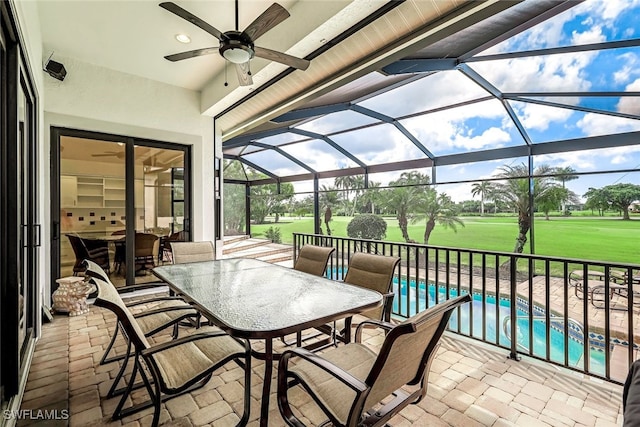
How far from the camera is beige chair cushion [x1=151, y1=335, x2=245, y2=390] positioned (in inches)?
63.6

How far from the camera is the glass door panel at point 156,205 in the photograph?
475 centimetres

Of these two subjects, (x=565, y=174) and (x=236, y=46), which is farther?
(x=565, y=174)

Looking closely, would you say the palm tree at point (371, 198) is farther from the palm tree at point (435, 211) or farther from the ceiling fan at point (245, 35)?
the ceiling fan at point (245, 35)

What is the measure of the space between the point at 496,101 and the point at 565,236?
3.01 meters

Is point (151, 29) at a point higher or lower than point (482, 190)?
higher

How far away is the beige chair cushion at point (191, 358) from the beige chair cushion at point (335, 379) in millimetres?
494

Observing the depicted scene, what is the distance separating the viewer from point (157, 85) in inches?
185

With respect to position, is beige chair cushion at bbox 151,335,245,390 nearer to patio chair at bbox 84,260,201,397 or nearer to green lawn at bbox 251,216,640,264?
patio chair at bbox 84,260,201,397

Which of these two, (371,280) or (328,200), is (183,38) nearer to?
(371,280)

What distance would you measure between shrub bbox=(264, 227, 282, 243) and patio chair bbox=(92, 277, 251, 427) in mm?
7880

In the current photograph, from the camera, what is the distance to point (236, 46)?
7.80ft

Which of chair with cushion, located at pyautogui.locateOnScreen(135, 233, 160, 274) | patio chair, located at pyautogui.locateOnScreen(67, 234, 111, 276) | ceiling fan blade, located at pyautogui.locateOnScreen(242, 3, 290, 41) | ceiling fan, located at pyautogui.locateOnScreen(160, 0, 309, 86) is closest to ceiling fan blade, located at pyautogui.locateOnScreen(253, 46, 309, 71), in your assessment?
ceiling fan, located at pyautogui.locateOnScreen(160, 0, 309, 86)

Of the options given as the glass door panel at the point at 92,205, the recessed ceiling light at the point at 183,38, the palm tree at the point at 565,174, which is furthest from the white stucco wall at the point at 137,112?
the palm tree at the point at 565,174

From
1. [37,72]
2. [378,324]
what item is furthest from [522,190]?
[37,72]
